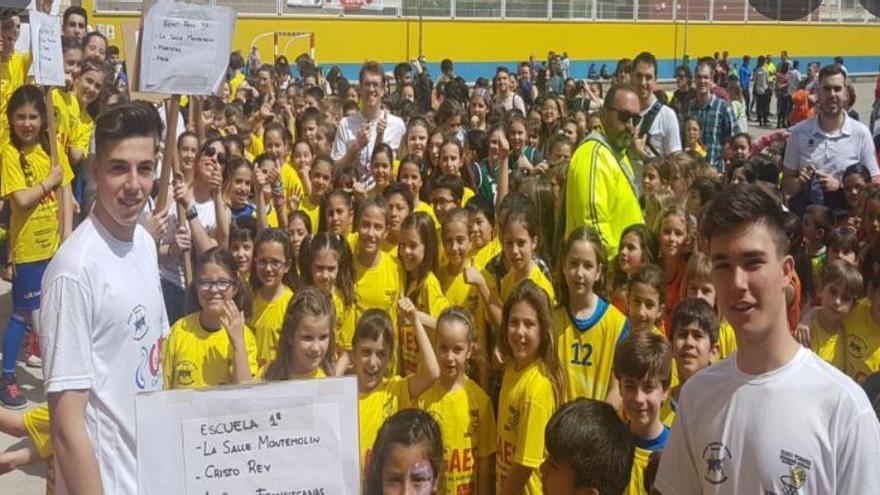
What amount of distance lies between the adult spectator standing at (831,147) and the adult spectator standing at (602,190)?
2.37m

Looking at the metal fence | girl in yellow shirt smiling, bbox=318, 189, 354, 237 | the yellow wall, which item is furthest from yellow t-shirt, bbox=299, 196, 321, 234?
the metal fence

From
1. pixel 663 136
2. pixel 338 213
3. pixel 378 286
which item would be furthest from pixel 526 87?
pixel 378 286

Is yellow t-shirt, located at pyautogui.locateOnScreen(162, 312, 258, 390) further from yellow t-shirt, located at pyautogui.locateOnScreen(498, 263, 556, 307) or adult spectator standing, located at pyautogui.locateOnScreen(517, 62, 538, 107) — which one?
adult spectator standing, located at pyautogui.locateOnScreen(517, 62, 538, 107)

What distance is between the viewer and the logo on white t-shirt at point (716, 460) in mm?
2516

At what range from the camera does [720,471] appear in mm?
2525

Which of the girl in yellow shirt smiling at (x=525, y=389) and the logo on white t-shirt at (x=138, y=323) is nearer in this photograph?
the logo on white t-shirt at (x=138, y=323)

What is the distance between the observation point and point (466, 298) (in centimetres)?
616

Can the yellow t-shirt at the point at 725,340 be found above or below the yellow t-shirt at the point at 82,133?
below

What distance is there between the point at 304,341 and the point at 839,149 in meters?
4.81

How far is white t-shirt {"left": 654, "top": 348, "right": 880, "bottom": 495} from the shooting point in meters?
2.35

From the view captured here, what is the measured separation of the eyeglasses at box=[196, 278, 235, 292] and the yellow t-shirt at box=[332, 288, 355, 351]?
80 cm

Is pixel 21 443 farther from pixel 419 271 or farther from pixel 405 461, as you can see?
pixel 419 271

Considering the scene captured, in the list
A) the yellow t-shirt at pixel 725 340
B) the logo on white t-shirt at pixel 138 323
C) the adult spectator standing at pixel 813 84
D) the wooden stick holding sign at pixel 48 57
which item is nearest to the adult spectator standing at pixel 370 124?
the wooden stick holding sign at pixel 48 57

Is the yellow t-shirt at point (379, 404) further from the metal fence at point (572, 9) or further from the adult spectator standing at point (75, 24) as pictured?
the metal fence at point (572, 9)
